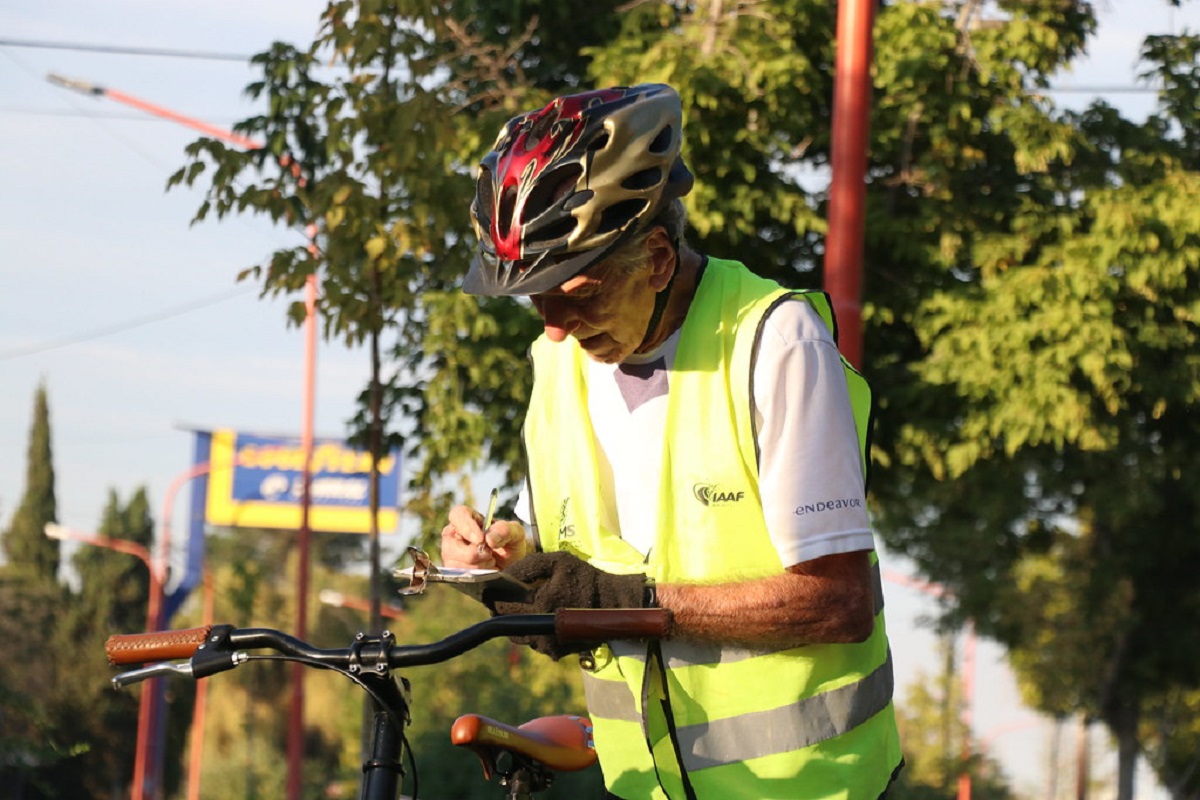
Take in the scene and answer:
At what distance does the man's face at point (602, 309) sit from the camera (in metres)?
3.19

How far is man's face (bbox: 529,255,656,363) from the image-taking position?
3.19 m

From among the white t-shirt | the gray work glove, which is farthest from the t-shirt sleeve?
the gray work glove

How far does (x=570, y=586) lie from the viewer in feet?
9.93

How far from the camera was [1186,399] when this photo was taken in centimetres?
1346

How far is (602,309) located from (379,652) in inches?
29.0

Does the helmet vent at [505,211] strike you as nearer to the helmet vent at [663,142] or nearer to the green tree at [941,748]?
the helmet vent at [663,142]

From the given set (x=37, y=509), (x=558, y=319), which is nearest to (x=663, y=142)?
(x=558, y=319)

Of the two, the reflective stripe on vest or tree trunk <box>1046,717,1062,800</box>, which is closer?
the reflective stripe on vest

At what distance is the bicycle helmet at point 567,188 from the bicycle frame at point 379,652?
23.4 inches

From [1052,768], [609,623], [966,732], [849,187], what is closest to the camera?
[609,623]

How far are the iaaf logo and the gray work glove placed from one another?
7.4 inches

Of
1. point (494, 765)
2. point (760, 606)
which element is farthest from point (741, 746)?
point (494, 765)

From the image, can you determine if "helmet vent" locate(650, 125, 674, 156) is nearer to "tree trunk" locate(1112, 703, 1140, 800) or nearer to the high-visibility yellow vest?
the high-visibility yellow vest

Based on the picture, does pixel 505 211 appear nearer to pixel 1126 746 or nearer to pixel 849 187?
pixel 849 187
